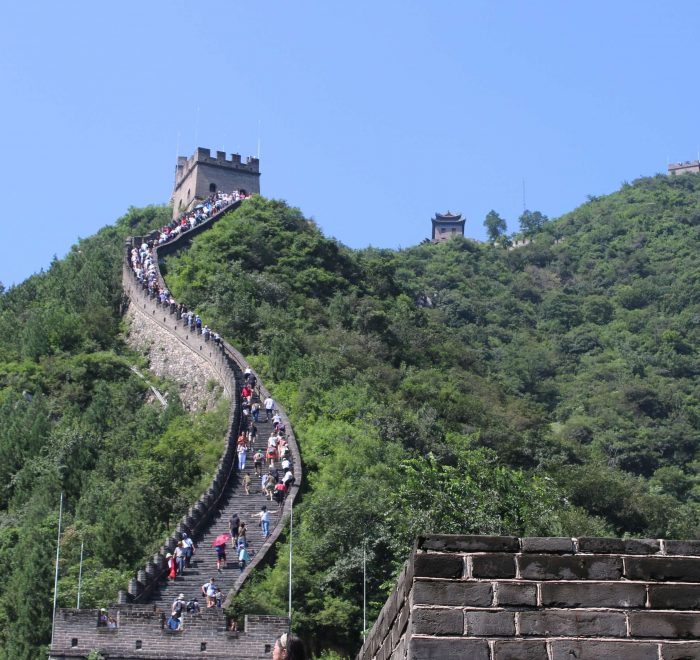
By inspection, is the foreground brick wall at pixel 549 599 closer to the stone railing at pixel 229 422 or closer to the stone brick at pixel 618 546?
the stone brick at pixel 618 546

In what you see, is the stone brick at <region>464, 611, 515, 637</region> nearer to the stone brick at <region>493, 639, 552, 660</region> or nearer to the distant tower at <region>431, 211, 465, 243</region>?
the stone brick at <region>493, 639, 552, 660</region>

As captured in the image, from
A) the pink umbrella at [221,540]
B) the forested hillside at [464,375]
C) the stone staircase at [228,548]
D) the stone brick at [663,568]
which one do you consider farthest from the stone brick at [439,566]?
the pink umbrella at [221,540]

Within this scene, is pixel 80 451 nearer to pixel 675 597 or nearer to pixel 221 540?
pixel 221 540

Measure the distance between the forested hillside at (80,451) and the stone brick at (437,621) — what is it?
76.9ft

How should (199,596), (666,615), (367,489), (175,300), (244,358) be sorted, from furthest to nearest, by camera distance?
(175,300), (244,358), (367,489), (199,596), (666,615)

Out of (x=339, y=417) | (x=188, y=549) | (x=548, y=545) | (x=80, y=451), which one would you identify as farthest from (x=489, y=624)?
(x=80, y=451)

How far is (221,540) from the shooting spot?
101 ft

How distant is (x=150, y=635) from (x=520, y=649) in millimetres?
20915

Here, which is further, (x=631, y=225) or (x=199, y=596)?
(x=631, y=225)

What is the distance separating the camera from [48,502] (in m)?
38.9

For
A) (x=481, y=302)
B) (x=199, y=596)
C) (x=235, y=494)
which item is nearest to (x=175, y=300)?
(x=235, y=494)

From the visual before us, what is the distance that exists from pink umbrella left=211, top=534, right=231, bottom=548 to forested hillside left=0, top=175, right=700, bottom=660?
1.13 m

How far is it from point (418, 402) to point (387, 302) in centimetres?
1591

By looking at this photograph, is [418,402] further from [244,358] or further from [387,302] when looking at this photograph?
[387,302]
